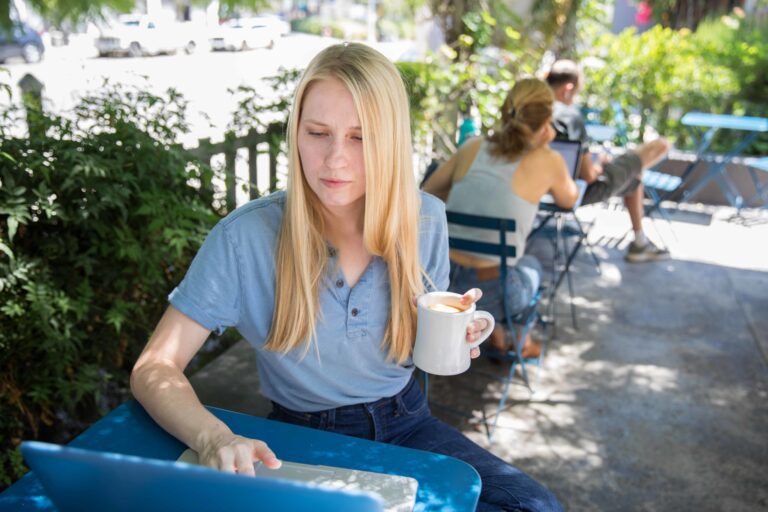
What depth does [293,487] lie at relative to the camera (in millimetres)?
848

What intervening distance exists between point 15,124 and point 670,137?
23.6ft

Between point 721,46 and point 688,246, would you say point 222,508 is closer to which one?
point 688,246

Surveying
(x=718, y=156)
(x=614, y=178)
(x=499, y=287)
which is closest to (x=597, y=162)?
(x=614, y=178)

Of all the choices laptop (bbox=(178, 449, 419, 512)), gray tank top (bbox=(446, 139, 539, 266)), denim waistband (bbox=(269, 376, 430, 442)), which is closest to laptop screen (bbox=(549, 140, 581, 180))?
gray tank top (bbox=(446, 139, 539, 266))

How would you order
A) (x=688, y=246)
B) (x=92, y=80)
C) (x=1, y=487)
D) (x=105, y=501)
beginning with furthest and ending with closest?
1. (x=688, y=246)
2. (x=92, y=80)
3. (x=1, y=487)
4. (x=105, y=501)

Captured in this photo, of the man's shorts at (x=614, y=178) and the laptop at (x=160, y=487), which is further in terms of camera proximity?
the man's shorts at (x=614, y=178)

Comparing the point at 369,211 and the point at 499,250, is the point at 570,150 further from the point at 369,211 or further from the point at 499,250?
the point at 369,211

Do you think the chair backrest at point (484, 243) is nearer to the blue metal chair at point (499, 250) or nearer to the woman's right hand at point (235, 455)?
the blue metal chair at point (499, 250)

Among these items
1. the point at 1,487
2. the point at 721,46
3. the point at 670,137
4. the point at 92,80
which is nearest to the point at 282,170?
the point at 92,80

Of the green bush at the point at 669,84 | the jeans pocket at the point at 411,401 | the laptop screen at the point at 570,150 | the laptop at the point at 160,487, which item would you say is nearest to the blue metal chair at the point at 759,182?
the green bush at the point at 669,84

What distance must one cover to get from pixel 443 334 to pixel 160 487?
0.77 metres

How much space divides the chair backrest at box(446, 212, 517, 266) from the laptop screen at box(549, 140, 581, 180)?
137 cm

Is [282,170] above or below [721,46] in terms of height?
below

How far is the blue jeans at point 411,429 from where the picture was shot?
1.60 m
